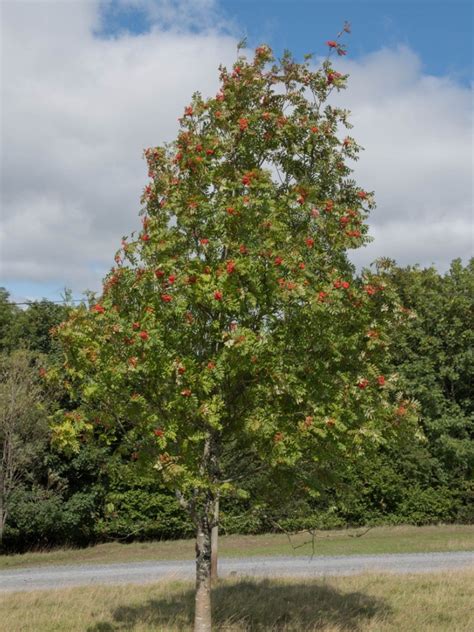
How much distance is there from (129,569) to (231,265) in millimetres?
13530

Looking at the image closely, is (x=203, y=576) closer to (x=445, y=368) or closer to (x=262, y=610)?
(x=262, y=610)

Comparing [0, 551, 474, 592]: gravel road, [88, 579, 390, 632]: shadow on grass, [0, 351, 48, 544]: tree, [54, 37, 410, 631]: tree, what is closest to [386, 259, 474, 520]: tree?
[0, 551, 474, 592]: gravel road

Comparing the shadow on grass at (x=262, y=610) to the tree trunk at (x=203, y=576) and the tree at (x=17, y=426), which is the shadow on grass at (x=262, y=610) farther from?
the tree at (x=17, y=426)

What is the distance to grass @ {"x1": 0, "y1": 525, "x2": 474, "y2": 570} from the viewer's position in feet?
71.8

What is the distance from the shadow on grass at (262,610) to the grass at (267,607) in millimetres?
15

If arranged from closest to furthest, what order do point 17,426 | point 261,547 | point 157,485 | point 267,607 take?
point 267,607, point 157,485, point 17,426, point 261,547

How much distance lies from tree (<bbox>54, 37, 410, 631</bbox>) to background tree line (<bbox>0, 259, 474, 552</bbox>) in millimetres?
11014

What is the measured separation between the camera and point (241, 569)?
17.0 metres

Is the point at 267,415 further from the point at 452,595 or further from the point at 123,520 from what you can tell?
the point at 123,520

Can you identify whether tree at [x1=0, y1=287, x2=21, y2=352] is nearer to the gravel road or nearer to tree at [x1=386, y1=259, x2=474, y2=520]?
the gravel road

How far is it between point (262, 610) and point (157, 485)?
11568 mm

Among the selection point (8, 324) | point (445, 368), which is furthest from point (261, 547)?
point (8, 324)

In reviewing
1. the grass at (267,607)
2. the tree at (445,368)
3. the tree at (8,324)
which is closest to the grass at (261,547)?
the tree at (445,368)

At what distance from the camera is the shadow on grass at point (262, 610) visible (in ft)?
34.2
